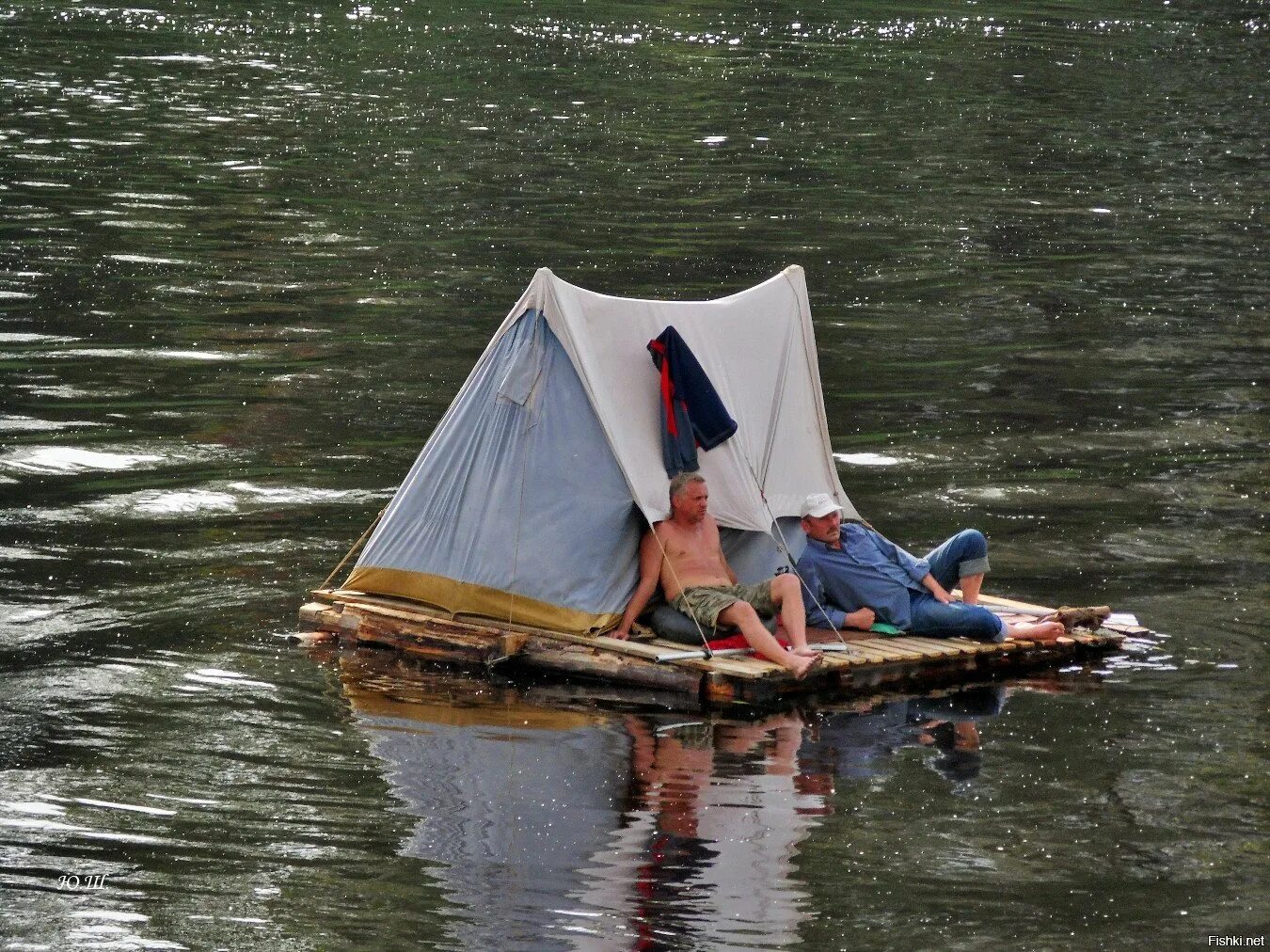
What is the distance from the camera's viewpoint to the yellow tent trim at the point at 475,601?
12.9 m

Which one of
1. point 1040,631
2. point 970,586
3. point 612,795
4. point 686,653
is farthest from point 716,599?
point 612,795

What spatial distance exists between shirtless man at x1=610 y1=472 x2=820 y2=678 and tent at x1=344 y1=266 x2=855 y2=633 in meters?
0.17

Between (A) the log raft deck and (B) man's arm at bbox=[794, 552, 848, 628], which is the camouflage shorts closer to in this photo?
(A) the log raft deck

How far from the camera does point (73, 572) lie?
1453 centimetres

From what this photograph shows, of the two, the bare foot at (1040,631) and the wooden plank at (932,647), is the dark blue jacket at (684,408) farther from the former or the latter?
the bare foot at (1040,631)

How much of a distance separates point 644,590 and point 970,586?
2159mm

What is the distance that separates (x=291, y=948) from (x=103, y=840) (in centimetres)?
167

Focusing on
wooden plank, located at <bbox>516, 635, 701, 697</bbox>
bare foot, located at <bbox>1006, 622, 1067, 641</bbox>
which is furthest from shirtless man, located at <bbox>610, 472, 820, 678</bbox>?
bare foot, located at <bbox>1006, 622, 1067, 641</bbox>

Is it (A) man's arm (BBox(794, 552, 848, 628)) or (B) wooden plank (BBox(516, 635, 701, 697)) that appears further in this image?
(A) man's arm (BBox(794, 552, 848, 628))

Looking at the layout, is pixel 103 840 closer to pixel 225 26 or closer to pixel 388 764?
pixel 388 764

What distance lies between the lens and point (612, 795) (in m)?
10.7

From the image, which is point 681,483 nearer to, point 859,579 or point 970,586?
point 859,579

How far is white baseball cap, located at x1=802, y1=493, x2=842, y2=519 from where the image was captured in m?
13.1

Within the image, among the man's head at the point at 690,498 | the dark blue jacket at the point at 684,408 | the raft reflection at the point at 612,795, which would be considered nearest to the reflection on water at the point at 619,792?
the raft reflection at the point at 612,795
